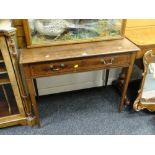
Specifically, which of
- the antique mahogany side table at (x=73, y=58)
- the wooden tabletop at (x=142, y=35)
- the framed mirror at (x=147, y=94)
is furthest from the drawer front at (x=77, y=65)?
the framed mirror at (x=147, y=94)

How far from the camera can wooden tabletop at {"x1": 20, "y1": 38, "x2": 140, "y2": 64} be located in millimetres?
1285

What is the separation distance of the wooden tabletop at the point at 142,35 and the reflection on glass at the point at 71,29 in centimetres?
16

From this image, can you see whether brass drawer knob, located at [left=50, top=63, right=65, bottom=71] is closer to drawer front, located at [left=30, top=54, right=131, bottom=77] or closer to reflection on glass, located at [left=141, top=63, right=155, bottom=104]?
drawer front, located at [left=30, top=54, right=131, bottom=77]

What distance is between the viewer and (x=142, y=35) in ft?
5.49

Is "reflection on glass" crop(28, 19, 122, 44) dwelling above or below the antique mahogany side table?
above

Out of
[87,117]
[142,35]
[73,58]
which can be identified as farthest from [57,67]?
[142,35]

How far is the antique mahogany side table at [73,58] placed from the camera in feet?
4.21

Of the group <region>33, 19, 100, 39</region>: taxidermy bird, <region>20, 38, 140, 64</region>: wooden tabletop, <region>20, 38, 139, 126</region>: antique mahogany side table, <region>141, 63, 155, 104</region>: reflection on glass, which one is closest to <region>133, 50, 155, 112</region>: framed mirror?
<region>141, 63, 155, 104</region>: reflection on glass

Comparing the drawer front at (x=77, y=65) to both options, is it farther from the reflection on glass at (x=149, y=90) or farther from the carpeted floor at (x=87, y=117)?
the carpeted floor at (x=87, y=117)

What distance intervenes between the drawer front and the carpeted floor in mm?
619

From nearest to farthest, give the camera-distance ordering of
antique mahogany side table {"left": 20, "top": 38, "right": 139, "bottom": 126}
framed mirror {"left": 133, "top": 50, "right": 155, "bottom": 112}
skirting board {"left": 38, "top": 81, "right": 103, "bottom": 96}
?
1. antique mahogany side table {"left": 20, "top": 38, "right": 139, "bottom": 126}
2. framed mirror {"left": 133, "top": 50, "right": 155, "bottom": 112}
3. skirting board {"left": 38, "top": 81, "right": 103, "bottom": 96}

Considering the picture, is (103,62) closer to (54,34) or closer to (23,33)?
(54,34)

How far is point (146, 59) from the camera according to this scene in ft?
4.87

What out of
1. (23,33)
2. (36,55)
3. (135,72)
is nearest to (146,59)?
(135,72)
